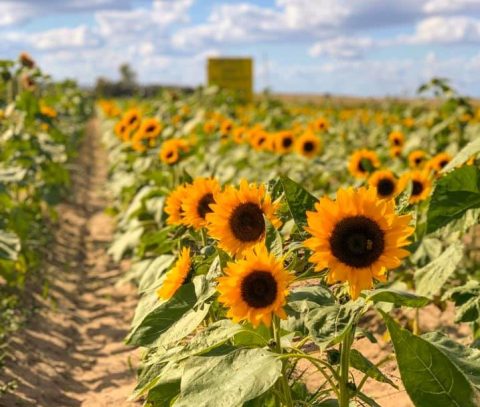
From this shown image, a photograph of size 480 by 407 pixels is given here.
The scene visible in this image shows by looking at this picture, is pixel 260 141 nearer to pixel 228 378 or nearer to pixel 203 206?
pixel 203 206

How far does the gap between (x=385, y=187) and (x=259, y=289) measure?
2.60 metres

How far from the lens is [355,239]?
76.1 inches

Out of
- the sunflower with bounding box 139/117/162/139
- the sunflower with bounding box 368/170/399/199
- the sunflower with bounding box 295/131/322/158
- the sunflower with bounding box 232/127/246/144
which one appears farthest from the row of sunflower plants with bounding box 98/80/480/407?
the sunflower with bounding box 232/127/246/144

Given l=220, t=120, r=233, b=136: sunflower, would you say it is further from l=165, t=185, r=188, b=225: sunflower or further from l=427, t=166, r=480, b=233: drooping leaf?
l=427, t=166, r=480, b=233: drooping leaf

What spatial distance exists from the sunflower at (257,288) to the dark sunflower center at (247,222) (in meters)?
0.34

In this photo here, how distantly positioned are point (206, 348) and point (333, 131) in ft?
32.9

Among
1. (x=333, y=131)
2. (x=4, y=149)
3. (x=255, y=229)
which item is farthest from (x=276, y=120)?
(x=255, y=229)

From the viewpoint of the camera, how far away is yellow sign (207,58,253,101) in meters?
21.7

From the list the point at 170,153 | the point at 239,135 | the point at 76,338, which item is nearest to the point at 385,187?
the point at 170,153

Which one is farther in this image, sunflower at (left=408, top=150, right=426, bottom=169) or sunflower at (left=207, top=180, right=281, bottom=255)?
sunflower at (left=408, top=150, right=426, bottom=169)

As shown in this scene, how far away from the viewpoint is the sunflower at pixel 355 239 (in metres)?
1.92

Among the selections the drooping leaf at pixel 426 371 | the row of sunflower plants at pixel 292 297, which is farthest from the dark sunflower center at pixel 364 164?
the drooping leaf at pixel 426 371

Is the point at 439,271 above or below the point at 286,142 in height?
above

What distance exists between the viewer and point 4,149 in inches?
268
